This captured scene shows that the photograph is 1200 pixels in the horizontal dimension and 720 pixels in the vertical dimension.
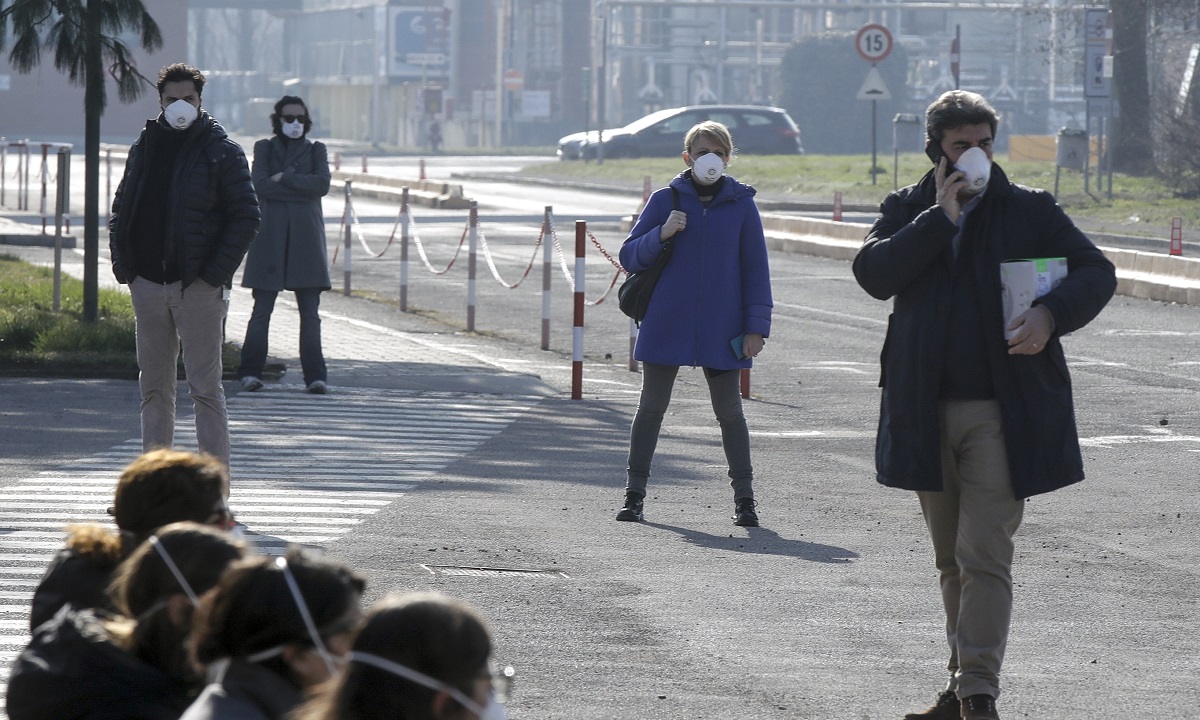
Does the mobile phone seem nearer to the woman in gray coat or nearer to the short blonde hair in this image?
the short blonde hair

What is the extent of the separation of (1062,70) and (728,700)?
78.1m

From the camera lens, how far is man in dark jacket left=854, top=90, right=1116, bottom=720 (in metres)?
5.26

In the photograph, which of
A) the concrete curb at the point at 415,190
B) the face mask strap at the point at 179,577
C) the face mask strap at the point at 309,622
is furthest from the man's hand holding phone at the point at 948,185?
the concrete curb at the point at 415,190

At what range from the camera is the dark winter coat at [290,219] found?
492 inches

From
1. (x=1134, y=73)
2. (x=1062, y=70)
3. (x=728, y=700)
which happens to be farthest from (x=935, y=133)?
(x=1062, y=70)

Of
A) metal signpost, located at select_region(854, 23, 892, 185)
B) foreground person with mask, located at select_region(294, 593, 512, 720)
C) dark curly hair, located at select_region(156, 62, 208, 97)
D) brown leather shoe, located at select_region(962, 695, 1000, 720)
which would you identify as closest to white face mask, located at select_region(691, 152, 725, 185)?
dark curly hair, located at select_region(156, 62, 208, 97)

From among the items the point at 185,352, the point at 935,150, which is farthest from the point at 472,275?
the point at 935,150

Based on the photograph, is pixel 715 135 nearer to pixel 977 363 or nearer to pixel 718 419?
pixel 718 419

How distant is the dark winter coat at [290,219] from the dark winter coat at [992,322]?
750 centimetres

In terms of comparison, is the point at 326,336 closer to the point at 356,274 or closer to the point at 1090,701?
the point at 356,274

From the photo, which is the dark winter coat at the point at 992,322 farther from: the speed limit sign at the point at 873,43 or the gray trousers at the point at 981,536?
the speed limit sign at the point at 873,43

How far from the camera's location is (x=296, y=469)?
31.9ft

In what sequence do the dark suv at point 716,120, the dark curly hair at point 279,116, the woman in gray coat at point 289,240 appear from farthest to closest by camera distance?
the dark suv at point 716,120 → the dark curly hair at point 279,116 → the woman in gray coat at point 289,240

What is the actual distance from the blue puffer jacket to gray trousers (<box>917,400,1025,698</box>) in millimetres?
3149
